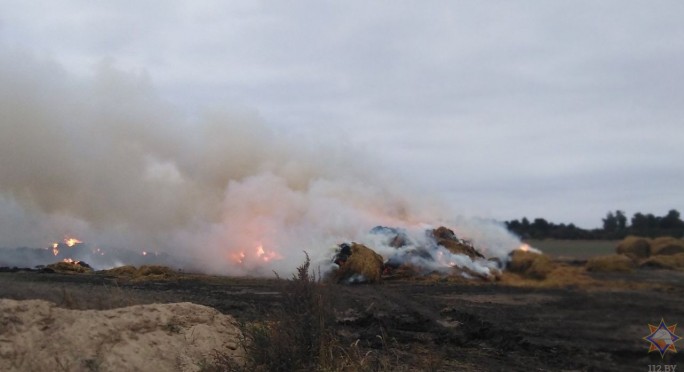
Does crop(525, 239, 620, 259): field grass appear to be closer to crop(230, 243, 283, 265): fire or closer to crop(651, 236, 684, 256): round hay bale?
crop(651, 236, 684, 256): round hay bale

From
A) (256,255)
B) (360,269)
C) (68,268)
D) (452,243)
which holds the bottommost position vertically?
(68,268)

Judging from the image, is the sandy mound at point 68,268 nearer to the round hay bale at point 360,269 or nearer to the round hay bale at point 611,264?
the round hay bale at point 360,269

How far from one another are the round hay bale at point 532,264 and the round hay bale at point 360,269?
533 inches

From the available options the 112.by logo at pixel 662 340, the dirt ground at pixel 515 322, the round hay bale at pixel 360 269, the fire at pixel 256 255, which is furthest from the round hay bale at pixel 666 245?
the fire at pixel 256 255

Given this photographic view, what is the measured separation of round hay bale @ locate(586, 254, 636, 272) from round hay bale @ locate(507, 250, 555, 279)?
1094mm

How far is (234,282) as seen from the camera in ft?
107

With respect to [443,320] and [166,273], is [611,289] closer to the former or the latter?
[443,320]

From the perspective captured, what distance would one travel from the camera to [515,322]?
1698 centimetres

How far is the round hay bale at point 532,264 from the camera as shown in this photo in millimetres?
13625

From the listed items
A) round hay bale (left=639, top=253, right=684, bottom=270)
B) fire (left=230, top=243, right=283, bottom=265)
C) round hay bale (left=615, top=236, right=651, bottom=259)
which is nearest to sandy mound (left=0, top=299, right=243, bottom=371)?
round hay bale (left=615, top=236, right=651, bottom=259)

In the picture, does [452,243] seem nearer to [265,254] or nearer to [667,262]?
[265,254]

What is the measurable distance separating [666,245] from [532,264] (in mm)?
3912

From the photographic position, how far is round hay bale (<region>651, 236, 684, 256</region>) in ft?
40.8

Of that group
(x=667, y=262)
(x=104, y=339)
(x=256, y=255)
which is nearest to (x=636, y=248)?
(x=667, y=262)
